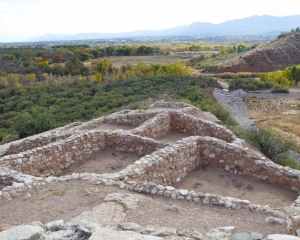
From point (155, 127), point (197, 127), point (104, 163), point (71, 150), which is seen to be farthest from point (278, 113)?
point (71, 150)

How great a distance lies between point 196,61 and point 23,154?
8059 centimetres

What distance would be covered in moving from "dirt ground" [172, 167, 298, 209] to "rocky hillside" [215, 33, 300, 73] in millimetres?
58667

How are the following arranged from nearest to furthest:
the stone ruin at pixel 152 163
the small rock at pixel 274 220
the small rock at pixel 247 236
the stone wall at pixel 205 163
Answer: the small rock at pixel 247 236 < the small rock at pixel 274 220 < the stone ruin at pixel 152 163 < the stone wall at pixel 205 163

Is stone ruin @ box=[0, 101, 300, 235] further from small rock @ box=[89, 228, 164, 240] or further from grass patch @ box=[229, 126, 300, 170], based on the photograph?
small rock @ box=[89, 228, 164, 240]

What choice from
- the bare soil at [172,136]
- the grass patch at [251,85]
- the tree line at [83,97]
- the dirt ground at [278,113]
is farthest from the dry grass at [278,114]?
the bare soil at [172,136]

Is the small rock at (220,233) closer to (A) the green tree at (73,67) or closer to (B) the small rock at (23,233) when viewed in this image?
(B) the small rock at (23,233)

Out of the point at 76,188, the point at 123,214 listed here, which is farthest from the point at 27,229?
the point at 76,188

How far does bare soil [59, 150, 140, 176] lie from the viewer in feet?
28.3

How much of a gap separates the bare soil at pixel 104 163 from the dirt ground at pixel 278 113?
14124 mm

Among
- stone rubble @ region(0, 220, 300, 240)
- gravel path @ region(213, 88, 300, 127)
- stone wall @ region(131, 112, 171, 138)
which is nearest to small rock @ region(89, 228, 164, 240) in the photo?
stone rubble @ region(0, 220, 300, 240)

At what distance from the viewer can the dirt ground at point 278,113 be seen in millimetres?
22719

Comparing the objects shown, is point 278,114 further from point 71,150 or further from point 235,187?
point 71,150

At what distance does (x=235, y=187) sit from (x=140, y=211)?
338 centimetres

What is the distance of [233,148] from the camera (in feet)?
27.2
